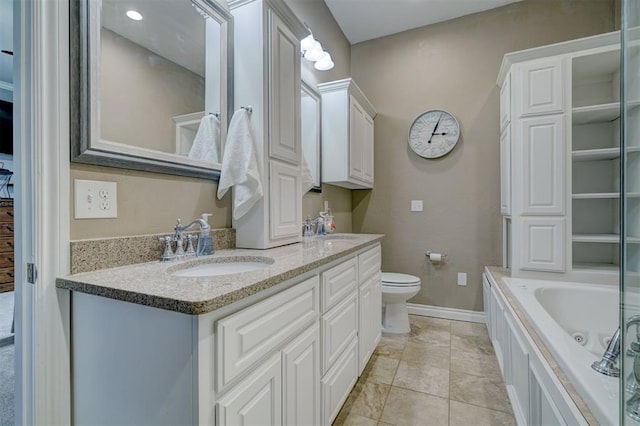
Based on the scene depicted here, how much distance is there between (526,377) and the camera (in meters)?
1.34

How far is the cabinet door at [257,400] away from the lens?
0.75 m

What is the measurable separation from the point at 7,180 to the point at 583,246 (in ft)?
20.5

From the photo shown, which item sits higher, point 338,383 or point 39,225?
point 39,225

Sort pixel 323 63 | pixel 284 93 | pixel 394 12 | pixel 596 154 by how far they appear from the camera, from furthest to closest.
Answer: pixel 394 12
pixel 323 63
pixel 596 154
pixel 284 93

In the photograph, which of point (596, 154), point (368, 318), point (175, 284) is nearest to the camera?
point (175, 284)

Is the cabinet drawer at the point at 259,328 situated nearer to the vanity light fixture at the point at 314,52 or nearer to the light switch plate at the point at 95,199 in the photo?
the light switch plate at the point at 95,199

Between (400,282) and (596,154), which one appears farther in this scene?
(400,282)

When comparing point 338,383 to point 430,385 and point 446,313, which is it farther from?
point 446,313

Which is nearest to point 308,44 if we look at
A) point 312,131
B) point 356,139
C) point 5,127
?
point 312,131

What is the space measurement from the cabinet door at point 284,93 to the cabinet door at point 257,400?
1.01 meters

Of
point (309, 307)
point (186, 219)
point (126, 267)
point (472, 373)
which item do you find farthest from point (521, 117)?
point (126, 267)

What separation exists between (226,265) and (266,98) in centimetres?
83

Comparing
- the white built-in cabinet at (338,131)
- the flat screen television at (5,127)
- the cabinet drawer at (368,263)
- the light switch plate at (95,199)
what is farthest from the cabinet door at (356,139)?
the flat screen television at (5,127)

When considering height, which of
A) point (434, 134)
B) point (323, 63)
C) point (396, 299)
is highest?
point (323, 63)
